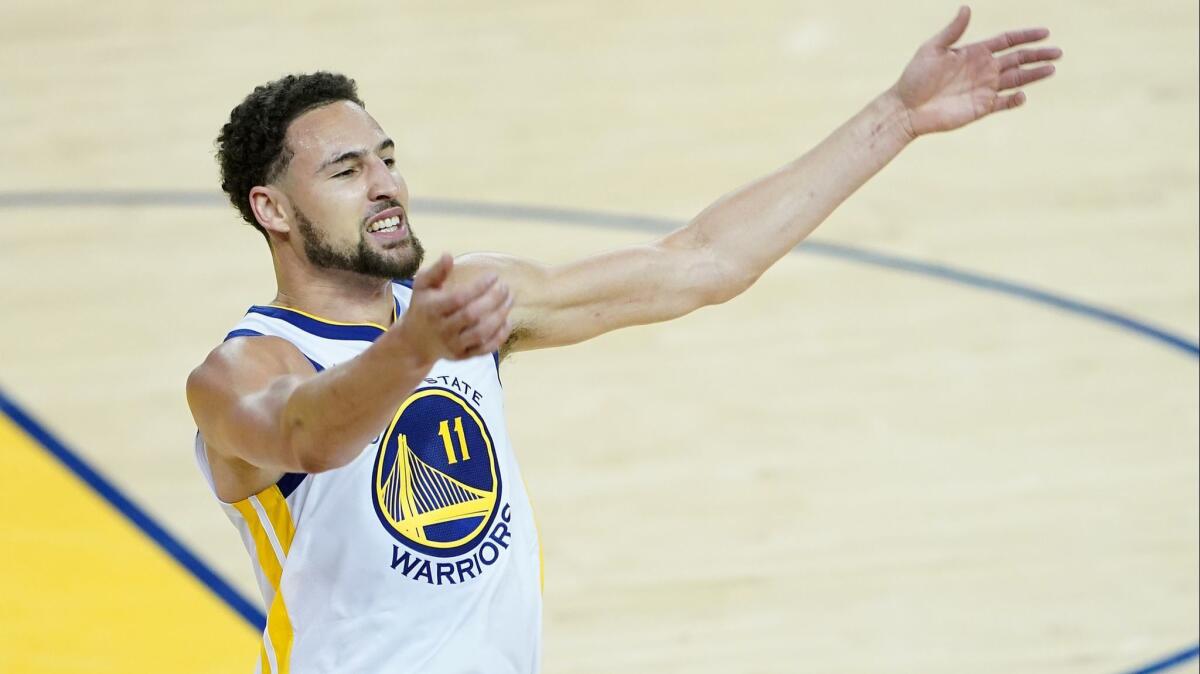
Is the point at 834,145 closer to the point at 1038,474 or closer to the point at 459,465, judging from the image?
the point at 459,465

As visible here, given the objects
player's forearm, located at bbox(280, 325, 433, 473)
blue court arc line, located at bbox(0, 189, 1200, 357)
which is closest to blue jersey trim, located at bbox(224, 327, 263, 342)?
player's forearm, located at bbox(280, 325, 433, 473)

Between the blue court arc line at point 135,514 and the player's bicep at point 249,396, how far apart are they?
1.89 m

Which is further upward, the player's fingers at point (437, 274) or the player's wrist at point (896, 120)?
the player's wrist at point (896, 120)

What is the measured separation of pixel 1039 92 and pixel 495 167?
104 inches

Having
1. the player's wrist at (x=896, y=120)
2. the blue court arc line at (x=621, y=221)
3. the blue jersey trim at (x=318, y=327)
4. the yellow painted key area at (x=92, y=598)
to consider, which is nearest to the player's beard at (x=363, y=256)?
the blue jersey trim at (x=318, y=327)

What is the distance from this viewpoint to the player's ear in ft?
11.3

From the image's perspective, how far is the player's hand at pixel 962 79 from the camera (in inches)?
142

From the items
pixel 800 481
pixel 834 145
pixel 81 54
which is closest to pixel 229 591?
pixel 800 481

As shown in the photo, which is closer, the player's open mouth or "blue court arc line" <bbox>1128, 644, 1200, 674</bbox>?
the player's open mouth

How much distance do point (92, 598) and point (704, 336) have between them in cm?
255

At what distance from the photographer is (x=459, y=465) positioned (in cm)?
335

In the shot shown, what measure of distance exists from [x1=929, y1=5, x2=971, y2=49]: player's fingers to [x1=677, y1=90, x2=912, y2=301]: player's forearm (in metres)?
0.15

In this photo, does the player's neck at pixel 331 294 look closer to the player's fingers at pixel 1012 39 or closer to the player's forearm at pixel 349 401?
the player's forearm at pixel 349 401

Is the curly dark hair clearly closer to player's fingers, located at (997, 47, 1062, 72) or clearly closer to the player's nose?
the player's nose
